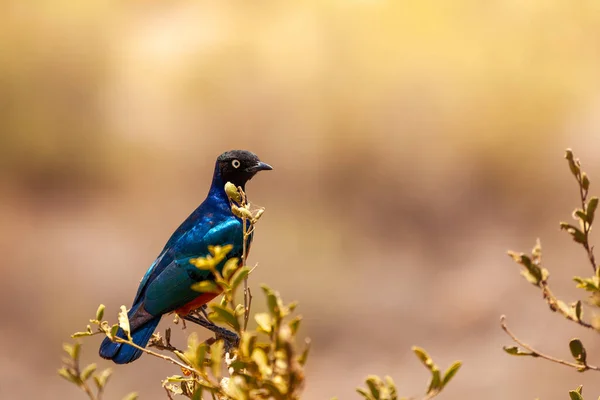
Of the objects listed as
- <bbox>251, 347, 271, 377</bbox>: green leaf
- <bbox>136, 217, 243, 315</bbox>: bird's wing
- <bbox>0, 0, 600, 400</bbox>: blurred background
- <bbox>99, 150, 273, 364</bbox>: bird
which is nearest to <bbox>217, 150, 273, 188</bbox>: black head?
<bbox>99, 150, 273, 364</bbox>: bird

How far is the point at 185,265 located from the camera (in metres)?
4.03

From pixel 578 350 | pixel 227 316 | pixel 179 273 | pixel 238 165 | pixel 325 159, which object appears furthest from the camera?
pixel 325 159

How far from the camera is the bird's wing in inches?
151

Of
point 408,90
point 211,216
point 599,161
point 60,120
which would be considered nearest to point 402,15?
point 408,90

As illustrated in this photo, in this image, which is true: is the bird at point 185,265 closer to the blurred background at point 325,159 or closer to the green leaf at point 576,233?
the green leaf at point 576,233

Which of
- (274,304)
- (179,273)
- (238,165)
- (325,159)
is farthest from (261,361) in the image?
(325,159)

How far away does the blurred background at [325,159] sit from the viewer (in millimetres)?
9383

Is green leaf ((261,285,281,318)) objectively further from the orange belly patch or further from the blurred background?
the blurred background

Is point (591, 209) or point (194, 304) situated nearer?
point (591, 209)

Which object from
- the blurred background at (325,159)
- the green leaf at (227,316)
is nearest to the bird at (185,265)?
the green leaf at (227,316)

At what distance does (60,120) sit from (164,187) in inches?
68.9

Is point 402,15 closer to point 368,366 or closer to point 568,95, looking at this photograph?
point 568,95

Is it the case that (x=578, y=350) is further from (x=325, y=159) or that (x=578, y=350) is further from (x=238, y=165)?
(x=325, y=159)

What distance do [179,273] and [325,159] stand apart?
6839mm
